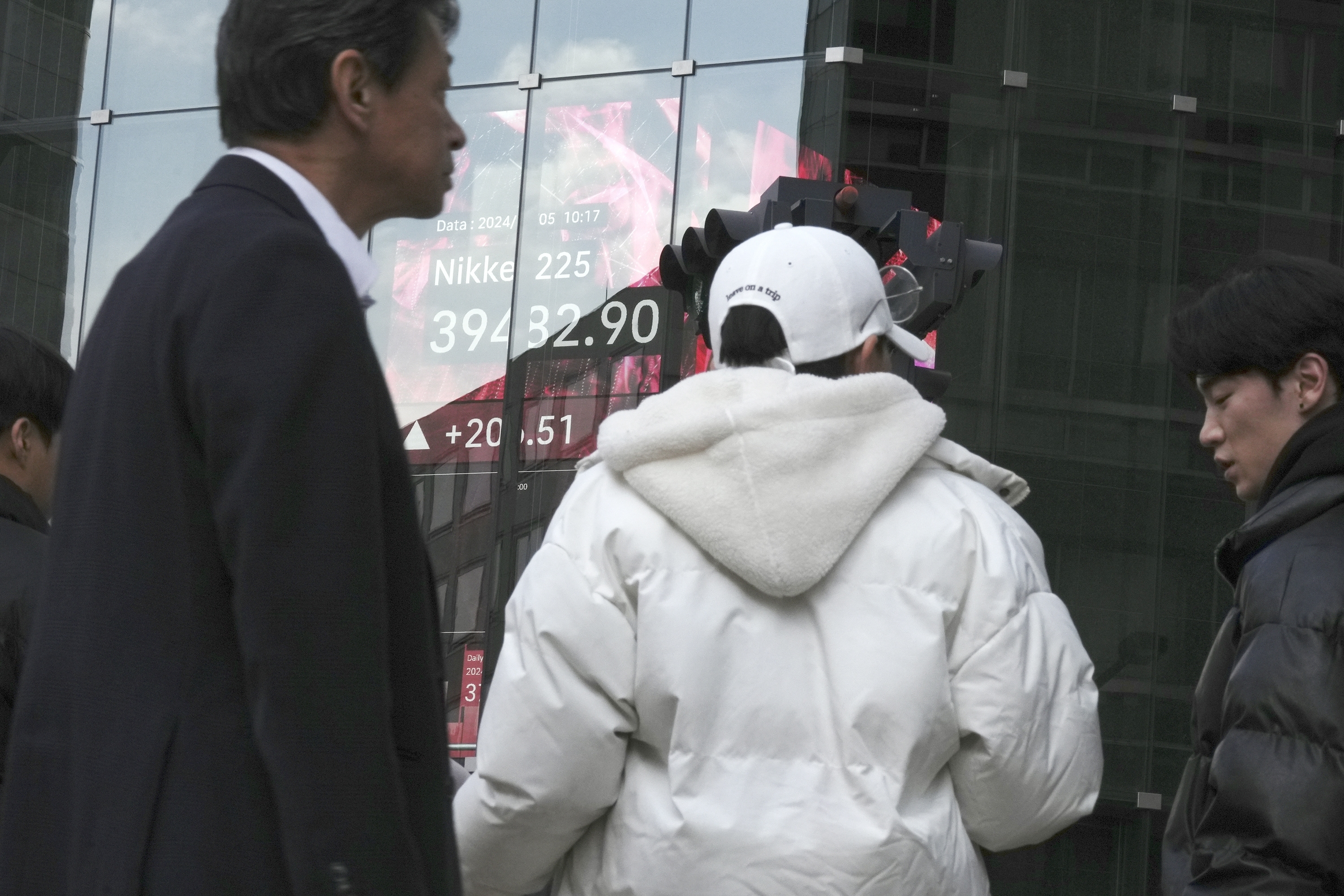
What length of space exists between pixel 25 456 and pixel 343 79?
1.90 m

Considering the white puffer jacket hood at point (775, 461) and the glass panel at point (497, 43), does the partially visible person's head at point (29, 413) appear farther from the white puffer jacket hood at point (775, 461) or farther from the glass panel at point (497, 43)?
the glass panel at point (497, 43)

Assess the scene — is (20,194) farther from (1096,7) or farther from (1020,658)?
(1020,658)

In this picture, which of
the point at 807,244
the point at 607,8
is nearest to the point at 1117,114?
the point at 607,8

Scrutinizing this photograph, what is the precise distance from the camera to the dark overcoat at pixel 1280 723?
224 cm

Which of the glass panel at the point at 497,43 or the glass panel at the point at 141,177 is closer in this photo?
the glass panel at the point at 497,43

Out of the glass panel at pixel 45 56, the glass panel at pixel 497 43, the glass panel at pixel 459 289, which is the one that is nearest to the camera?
the glass panel at pixel 459 289

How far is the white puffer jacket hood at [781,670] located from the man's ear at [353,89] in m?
0.89

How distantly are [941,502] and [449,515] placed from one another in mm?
8489

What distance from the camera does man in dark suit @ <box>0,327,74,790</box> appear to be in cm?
305

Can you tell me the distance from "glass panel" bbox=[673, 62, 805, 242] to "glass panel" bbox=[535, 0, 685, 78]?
19.0 inches

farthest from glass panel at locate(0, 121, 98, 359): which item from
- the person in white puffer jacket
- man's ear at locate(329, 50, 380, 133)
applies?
man's ear at locate(329, 50, 380, 133)

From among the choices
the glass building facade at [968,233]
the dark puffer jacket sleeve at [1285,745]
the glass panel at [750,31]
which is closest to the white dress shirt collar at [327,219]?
the dark puffer jacket sleeve at [1285,745]

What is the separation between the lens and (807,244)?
275 cm

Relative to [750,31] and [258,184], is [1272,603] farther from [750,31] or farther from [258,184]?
[750,31]
